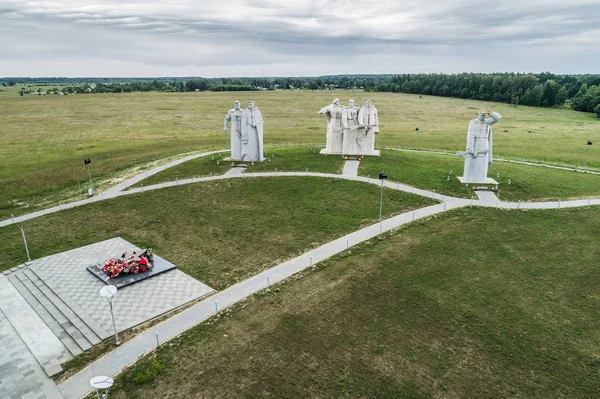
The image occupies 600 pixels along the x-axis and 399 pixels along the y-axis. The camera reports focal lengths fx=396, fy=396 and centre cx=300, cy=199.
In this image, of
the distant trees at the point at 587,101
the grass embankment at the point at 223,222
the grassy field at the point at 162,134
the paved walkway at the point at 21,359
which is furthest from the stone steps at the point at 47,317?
the distant trees at the point at 587,101

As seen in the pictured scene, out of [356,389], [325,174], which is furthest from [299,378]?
[325,174]

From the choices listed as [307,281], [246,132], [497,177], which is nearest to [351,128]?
[246,132]

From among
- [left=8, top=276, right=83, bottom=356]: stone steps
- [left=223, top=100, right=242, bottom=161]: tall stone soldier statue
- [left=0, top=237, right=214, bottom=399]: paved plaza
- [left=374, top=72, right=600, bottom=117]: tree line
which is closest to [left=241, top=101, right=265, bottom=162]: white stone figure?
[left=223, top=100, right=242, bottom=161]: tall stone soldier statue

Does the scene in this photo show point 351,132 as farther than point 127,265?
Yes

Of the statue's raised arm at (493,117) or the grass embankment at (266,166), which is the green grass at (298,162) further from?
the statue's raised arm at (493,117)

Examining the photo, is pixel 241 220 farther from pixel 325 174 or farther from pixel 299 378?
pixel 299 378

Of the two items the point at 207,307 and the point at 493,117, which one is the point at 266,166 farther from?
the point at 207,307

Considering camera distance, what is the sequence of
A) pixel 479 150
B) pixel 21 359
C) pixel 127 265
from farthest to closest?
1. pixel 479 150
2. pixel 127 265
3. pixel 21 359
